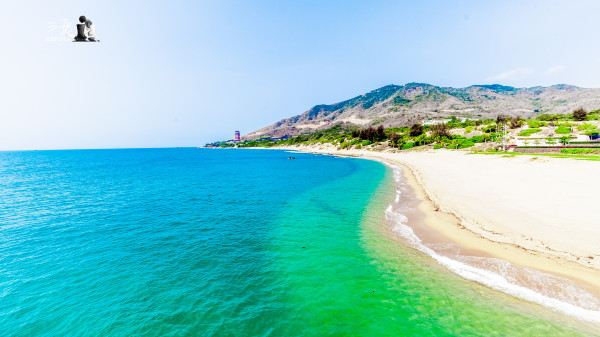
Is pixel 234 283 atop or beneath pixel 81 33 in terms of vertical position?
beneath

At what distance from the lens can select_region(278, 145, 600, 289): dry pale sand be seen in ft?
39.2

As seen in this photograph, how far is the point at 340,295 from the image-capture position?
1064cm

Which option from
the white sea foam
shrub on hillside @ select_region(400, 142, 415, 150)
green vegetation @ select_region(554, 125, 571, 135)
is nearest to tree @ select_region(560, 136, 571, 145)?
green vegetation @ select_region(554, 125, 571, 135)

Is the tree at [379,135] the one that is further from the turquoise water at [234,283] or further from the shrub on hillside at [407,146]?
the turquoise water at [234,283]

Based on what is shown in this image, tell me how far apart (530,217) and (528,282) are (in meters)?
8.56

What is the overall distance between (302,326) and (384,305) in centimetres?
372

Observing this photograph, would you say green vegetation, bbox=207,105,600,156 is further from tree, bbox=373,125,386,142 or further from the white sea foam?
the white sea foam

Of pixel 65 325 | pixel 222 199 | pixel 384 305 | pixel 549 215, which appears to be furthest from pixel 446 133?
pixel 65 325

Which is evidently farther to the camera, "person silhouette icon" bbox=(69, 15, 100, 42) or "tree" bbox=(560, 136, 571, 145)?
"tree" bbox=(560, 136, 571, 145)

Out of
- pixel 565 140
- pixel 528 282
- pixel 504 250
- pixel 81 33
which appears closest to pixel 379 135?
pixel 565 140

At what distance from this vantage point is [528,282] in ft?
34.6

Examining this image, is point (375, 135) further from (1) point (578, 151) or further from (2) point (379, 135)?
(1) point (578, 151)

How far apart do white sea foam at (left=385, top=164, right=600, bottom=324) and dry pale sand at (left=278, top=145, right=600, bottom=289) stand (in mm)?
930

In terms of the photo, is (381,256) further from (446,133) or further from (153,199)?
(446,133)
